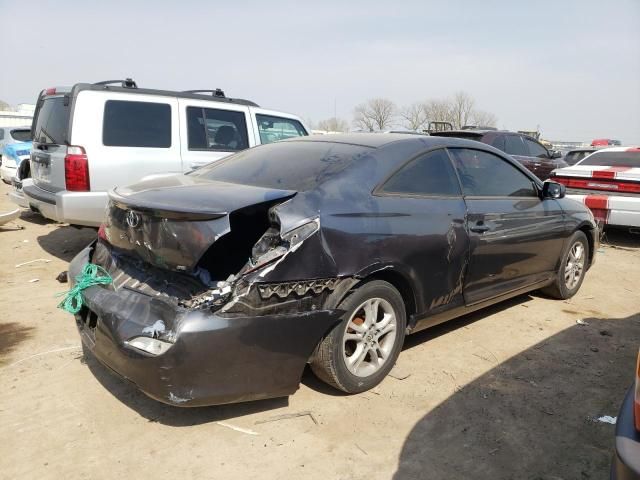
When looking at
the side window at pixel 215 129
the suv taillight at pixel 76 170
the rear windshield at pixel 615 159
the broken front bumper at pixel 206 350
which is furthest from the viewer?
the rear windshield at pixel 615 159

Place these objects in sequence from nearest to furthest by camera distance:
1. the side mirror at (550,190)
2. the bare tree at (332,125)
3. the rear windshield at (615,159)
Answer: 1. the side mirror at (550,190)
2. the rear windshield at (615,159)
3. the bare tree at (332,125)

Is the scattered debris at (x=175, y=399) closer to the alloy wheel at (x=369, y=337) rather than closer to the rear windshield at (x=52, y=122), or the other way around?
the alloy wheel at (x=369, y=337)

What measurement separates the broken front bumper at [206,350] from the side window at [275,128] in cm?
471

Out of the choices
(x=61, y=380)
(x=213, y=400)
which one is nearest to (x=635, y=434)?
(x=213, y=400)

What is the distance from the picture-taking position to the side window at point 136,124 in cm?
552

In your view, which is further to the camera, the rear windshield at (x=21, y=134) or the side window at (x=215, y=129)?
the rear windshield at (x=21, y=134)

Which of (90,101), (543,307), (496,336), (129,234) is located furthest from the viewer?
(90,101)

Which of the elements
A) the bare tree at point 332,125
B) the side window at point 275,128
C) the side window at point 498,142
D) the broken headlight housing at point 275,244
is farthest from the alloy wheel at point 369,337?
the bare tree at point 332,125

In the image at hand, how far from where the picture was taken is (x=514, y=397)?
3176 mm

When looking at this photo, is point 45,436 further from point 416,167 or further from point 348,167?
point 416,167

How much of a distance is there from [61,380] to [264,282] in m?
1.65

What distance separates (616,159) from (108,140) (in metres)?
7.53

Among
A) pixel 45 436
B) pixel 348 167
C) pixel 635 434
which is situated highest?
pixel 348 167

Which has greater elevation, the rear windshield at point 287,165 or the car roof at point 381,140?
the car roof at point 381,140
